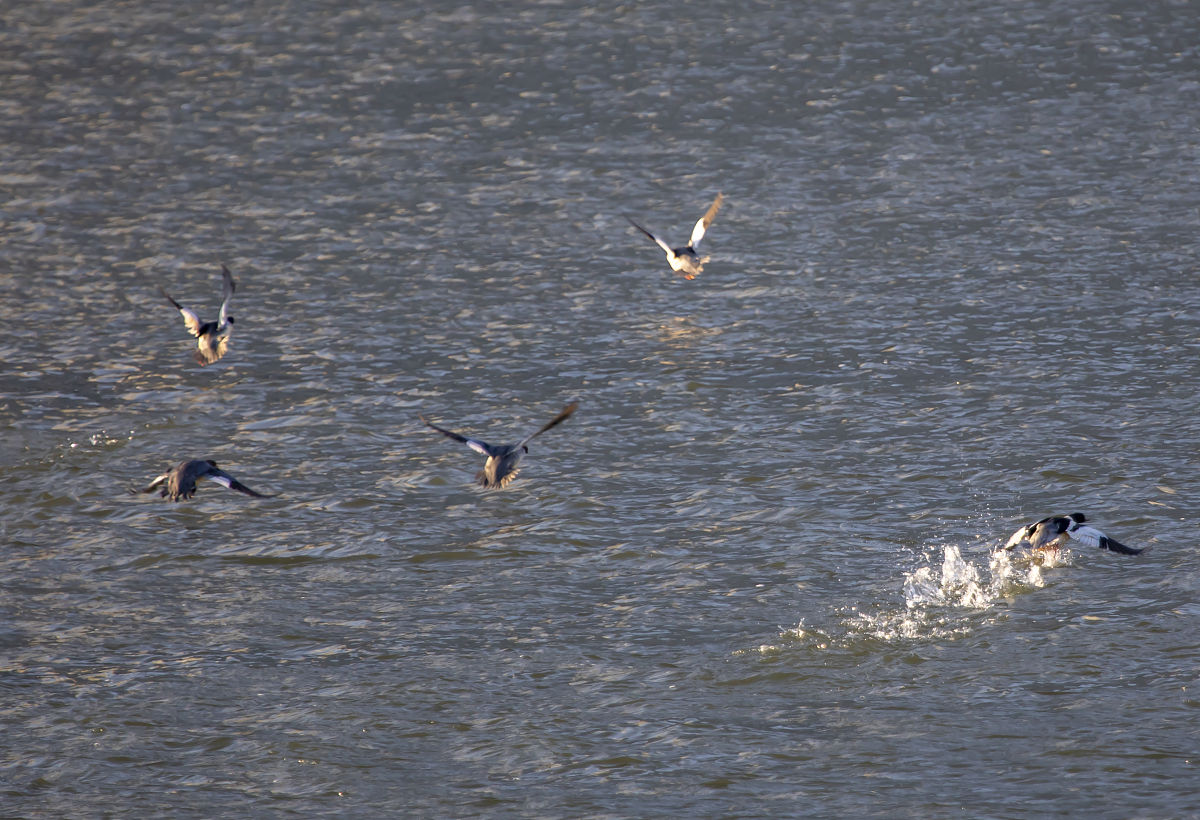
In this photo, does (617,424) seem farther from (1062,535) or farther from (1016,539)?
(1062,535)

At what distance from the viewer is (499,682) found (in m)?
9.24

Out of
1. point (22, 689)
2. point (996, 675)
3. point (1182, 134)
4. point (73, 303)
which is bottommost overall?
point (22, 689)

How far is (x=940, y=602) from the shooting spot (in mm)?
9875

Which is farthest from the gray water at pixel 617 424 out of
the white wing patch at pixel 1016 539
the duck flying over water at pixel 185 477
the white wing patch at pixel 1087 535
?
the duck flying over water at pixel 185 477

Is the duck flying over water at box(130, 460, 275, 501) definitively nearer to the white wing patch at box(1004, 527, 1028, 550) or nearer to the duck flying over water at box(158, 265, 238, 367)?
the duck flying over water at box(158, 265, 238, 367)

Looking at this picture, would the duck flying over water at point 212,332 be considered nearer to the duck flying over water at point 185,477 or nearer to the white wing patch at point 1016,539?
the duck flying over water at point 185,477

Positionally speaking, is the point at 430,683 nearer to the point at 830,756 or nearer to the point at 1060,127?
the point at 830,756

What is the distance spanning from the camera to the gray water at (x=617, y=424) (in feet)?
28.0

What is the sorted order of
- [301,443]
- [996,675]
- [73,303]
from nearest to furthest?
1. [996,675]
2. [301,443]
3. [73,303]

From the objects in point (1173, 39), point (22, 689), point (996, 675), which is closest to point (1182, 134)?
point (1173, 39)

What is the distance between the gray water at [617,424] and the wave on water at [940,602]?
40mm

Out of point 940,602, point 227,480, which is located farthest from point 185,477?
point 940,602

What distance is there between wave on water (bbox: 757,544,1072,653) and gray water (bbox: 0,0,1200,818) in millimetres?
40

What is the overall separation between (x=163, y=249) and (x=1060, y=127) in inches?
462
